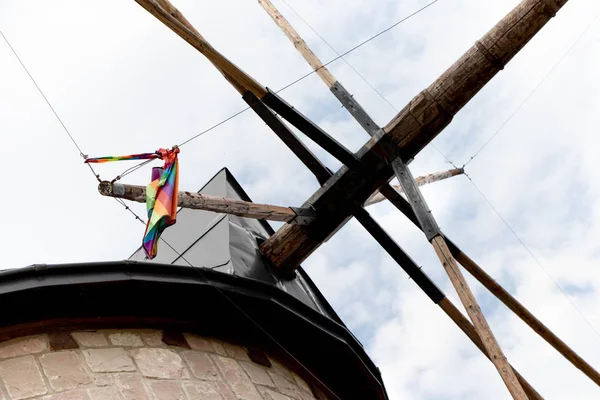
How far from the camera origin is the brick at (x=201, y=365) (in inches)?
174

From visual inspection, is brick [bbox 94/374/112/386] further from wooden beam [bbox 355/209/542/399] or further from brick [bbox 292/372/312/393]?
wooden beam [bbox 355/209/542/399]

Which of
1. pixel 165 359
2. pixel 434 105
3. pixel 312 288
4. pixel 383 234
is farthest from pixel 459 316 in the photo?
pixel 165 359

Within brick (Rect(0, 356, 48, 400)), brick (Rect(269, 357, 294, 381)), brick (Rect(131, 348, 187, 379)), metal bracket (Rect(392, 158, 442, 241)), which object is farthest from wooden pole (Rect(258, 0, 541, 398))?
brick (Rect(0, 356, 48, 400))

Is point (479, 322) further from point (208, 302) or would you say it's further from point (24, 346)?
point (24, 346)

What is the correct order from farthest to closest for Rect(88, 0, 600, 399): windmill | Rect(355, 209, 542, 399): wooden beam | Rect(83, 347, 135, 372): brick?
Rect(355, 209, 542, 399): wooden beam → Rect(88, 0, 600, 399): windmill → Rect(83, 347, 135, 372): brick

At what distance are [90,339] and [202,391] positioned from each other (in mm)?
676

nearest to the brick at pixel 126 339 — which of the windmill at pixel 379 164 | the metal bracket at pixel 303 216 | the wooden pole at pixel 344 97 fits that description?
the windmill at pixel 379 164

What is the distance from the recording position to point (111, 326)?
14.4 ft

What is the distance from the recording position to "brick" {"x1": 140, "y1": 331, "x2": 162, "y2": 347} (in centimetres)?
442

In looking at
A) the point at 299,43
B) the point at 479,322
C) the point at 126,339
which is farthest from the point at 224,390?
the point at 299,43

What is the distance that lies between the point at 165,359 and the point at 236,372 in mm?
502

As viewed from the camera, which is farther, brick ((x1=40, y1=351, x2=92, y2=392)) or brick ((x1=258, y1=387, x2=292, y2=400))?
brick ((x1=258, y1=387, x2=292, y2=400))

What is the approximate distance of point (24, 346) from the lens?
13.1 ft

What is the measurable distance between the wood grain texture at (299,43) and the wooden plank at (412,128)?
0.87 meters
